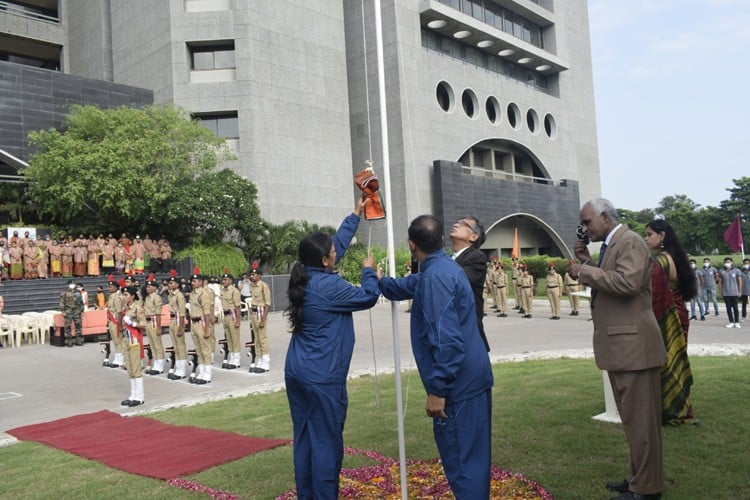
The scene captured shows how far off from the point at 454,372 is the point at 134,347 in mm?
7362

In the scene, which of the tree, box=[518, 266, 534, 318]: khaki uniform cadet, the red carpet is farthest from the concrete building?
the red carpet

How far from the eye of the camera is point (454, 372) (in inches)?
129

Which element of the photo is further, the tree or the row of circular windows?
the row of circular windows

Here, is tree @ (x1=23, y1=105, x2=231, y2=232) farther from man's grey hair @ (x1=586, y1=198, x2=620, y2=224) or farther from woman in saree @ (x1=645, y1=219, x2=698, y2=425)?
man's grey hair @ (x1=586, y1=198, x2=620, y2=224)

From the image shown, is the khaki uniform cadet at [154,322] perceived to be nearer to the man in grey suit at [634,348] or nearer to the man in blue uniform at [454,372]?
Result: the man in blue uniform at [454,372]

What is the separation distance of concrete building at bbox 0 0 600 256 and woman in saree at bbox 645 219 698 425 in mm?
16635

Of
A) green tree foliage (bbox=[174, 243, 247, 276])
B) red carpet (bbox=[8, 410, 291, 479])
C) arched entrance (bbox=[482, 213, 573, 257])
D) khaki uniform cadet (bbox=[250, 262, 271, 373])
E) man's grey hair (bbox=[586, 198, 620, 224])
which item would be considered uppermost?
arched entrance (bbox=[482, 213, 573, 257])

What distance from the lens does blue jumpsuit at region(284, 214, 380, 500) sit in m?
3.83

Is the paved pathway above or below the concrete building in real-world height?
below

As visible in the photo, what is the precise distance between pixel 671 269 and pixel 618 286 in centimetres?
195

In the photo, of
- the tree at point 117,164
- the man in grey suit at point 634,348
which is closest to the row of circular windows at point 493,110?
the tree at point 117,164

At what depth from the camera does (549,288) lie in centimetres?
1928

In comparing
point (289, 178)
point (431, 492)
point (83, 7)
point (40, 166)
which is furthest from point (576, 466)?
point (83, 7)

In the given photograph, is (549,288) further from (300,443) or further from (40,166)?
(40,166)
